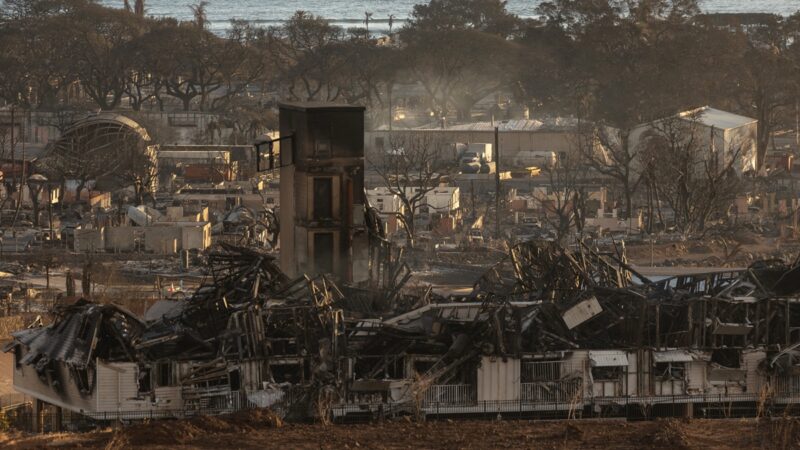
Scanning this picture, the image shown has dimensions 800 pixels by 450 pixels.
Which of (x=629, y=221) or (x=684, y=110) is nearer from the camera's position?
(x=629, y=221)

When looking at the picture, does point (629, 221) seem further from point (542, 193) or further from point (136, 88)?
point (136, 88)

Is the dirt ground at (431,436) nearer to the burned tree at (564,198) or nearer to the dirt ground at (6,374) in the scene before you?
the dirt ground at (6,374)

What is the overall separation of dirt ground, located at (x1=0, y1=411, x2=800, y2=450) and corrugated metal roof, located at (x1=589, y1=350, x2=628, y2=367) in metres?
2.40

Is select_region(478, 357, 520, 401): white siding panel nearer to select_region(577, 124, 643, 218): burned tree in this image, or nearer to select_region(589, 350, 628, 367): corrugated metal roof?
select_region(589, 350, 628, 367): corrugated metal roof

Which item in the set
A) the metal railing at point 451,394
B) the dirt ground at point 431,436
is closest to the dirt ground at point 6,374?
the metal railing at point 451,394

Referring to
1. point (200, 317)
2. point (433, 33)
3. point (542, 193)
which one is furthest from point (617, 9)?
point (200, 317)

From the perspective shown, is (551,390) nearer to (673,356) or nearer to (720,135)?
(673,356)

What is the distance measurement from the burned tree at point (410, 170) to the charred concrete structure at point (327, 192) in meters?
10.3

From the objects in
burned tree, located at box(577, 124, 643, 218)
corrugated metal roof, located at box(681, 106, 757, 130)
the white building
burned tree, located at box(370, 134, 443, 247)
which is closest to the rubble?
burned tree, located at box(370, 134, 443, 247)

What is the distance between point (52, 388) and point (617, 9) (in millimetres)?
54726

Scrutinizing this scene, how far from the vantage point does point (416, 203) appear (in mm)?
41125

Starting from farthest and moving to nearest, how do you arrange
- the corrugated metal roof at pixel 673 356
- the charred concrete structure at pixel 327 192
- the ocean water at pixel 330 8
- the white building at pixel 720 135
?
1. the ocean water at pixel 330 8
2. the white building at pixel 720 135
3. the charred concrete structure at pixel 327 192
4. the corrugated metal roof at pixel 673 356

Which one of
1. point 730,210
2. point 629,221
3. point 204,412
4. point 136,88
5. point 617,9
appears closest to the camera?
point 204,412

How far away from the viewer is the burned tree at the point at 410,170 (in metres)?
38.1
